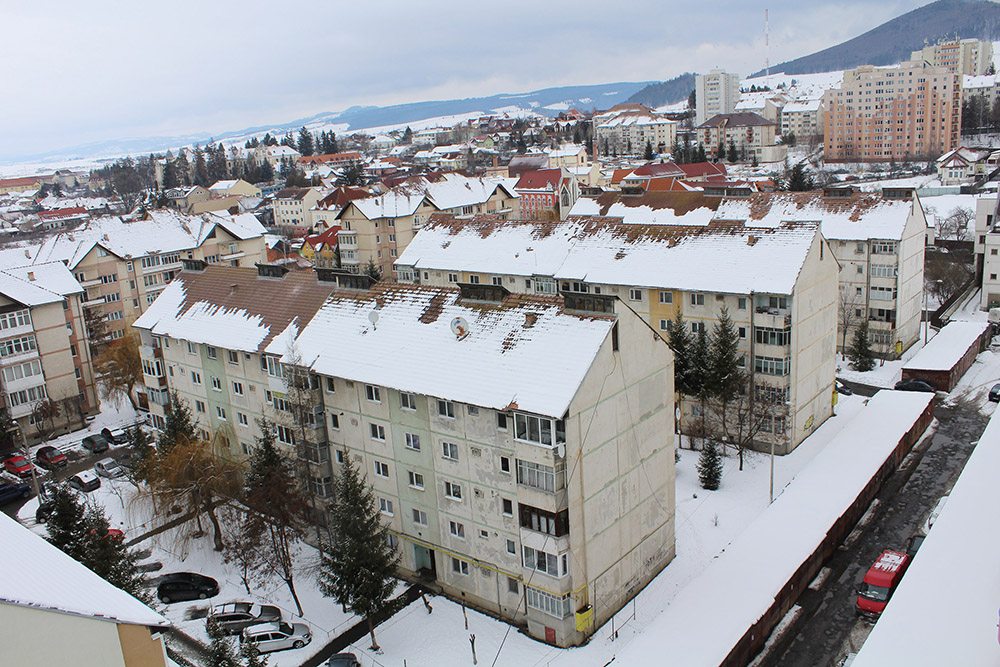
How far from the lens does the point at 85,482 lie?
41.4 m

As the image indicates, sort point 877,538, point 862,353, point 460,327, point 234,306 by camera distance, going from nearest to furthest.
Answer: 1. point 460,327
2. point 877,538
3. point 234,306
4. point 862,353

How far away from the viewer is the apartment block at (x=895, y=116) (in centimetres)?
15700

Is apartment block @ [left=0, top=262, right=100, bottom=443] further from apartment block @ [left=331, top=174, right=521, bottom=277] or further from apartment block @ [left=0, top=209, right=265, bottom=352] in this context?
apartment block @ [left=331, top=174, right=521, bottom=277]

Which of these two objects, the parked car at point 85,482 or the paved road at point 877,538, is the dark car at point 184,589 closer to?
the parked car at point 85,482

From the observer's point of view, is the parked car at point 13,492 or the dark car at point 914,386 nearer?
the parked car at point 13,492

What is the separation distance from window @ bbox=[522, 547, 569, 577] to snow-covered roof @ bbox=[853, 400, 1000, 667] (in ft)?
30.3

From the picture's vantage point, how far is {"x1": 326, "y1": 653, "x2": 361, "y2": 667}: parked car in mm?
25234

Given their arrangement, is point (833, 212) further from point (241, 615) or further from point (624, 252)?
point (241, 615)

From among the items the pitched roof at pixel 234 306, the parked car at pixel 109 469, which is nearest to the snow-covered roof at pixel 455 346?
the pitched roof at pixel 234 306

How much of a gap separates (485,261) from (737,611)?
36429 mm

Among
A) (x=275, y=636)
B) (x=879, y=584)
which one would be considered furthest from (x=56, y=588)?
(x=879, y=584)

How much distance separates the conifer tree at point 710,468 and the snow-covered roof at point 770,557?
324cm

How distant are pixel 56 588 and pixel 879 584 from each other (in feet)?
87.7

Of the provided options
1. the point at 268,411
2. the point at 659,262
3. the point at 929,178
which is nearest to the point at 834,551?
the point at 659,262
